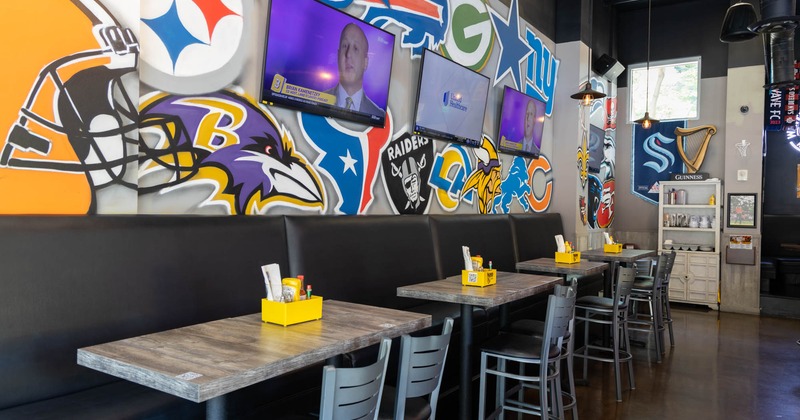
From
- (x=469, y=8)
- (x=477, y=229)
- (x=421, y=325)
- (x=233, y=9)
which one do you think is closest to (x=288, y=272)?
(x=421, y=325)

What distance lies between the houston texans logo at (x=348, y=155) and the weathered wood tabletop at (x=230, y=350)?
166 centimetres

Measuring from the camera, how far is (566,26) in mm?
7316

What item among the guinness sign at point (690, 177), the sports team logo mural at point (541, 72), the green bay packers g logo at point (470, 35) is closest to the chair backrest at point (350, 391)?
the green bay packers g logo at point (470, 35)

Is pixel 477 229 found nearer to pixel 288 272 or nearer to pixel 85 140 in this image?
pixel 288 272

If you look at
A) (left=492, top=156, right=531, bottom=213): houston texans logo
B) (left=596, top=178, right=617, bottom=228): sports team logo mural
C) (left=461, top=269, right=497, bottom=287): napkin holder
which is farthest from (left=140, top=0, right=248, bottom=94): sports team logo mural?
(left=596, top=178, right=617, bottom=228): sports team logo mural

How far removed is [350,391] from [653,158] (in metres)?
8.63

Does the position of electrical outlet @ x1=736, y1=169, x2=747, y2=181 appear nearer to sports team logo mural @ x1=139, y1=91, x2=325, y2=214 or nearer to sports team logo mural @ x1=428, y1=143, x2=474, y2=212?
sports team logo mural @ x1=428, y1=143, x2=474, y2=212

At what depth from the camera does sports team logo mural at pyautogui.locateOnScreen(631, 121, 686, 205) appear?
870 cm

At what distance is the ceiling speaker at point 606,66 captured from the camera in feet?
26.6

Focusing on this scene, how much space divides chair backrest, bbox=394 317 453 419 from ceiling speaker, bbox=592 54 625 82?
23.7 feet

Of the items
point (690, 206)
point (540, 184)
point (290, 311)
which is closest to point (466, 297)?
point (290, 311)

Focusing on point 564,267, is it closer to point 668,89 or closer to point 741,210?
point 741,210

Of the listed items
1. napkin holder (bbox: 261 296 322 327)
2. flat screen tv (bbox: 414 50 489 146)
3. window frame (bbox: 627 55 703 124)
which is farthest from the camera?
window frame (bbox: 627 55 703 124)

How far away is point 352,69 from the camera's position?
3.82 m
